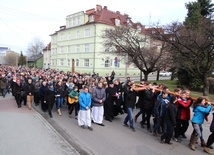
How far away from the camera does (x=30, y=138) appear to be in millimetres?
6465

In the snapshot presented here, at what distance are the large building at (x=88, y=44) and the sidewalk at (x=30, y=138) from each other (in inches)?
1236

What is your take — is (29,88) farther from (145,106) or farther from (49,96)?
(145,106)

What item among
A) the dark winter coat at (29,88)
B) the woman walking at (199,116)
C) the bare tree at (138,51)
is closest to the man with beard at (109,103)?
the woman walking at (199,116)

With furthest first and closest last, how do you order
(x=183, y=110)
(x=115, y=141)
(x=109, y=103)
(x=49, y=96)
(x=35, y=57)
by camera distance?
(x=35, y=57) < (x=49, y=96) < (x=109, y=103) < (x=183, y=110) < (x=115, y=141)

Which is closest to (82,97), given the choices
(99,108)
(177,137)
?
(99,108)

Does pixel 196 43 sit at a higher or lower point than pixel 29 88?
higher

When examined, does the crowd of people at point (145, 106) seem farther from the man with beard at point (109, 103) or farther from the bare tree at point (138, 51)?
the bare tree at point (138, 51)

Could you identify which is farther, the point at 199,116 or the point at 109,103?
the point at 109,103

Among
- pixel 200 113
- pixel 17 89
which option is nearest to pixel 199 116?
pixel 200 113

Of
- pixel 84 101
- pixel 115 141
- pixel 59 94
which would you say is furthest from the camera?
pixel 59 94

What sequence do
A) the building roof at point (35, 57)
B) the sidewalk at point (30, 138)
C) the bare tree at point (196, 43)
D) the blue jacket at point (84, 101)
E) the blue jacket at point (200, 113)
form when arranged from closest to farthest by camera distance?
the sidewalk at point (30, 138) < the blue jacket at point (200, 113) < the blue jacket at point (84, 101) < the bare tree at point (196, 43) < the building roof at point (35, 57)

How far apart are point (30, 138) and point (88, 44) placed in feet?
132

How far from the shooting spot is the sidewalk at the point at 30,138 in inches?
218

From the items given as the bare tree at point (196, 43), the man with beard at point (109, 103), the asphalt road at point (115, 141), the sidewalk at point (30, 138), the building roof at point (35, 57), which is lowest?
the asphalt road at point (115, 141)
